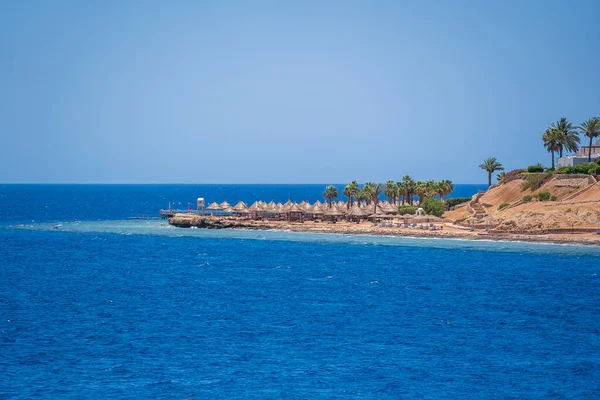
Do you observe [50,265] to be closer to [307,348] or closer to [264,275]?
[264,275]

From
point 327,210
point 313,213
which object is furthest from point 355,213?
point 313,213

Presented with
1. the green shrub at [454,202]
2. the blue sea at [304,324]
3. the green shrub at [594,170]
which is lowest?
the blue sea at [304,324]

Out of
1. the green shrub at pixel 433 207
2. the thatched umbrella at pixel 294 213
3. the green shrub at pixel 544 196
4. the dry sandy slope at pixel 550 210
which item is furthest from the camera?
the thatched umbrella at pixel 294 213

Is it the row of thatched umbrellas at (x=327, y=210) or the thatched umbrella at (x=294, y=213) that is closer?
the row of thatched umbrellas at (x=327, y=210)

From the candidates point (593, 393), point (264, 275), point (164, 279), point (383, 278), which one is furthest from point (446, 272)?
point (593, 393)

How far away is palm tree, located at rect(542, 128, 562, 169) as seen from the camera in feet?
359

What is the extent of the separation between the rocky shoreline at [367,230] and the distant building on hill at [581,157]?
91.7ft

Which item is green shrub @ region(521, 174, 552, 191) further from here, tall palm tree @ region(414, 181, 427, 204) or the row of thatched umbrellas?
the row of thatched umbrellas

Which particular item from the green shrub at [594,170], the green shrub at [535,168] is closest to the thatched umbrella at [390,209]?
Result: the green shrub at [535,168]

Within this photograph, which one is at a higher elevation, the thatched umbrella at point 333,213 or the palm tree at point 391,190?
the palm tree at point 391,190

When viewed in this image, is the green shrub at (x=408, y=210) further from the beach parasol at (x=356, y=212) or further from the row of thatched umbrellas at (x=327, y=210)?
the beach parasol at (x=356, y=212)

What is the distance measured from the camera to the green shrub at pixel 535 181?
341 ft

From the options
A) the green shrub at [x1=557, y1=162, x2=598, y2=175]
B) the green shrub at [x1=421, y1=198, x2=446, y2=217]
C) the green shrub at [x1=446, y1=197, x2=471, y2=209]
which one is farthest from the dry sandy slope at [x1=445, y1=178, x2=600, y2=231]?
the green shrub at [x1=446, y1=197, x2=471, y2=209]

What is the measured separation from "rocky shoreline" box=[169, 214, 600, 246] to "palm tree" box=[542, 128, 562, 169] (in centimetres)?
2554
